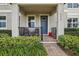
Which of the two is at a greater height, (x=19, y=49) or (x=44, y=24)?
(x=44, y=24)

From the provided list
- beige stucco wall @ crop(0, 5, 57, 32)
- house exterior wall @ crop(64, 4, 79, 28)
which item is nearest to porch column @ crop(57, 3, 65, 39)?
beige stucco wall @ crop(0, 5, 57, 32)

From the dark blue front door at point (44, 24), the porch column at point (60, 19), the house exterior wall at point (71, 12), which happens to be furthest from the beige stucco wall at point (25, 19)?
the porch column at point (60, 19)

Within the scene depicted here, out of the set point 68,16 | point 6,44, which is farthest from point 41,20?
point 6,44

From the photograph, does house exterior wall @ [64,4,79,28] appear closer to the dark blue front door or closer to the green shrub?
the dark blue front door

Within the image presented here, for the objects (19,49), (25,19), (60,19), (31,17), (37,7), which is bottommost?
(19,49)

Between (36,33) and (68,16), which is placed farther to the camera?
(68,16)

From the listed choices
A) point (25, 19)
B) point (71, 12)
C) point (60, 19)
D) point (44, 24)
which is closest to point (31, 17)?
point (25, 19)

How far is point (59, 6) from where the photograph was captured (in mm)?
19281

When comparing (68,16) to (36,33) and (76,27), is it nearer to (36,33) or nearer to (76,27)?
(76,27)

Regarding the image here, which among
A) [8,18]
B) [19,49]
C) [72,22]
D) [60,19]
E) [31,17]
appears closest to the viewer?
[19,49]

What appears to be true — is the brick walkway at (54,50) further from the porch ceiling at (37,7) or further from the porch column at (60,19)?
the porch ceiling at (37,7)

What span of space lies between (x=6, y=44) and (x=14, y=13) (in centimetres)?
899

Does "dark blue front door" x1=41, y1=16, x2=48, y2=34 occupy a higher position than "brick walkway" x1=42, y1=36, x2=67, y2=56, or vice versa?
"dark blue front door" x1=41, y1=16, x2=48, y2=34

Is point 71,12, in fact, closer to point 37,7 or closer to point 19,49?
point 37,7
